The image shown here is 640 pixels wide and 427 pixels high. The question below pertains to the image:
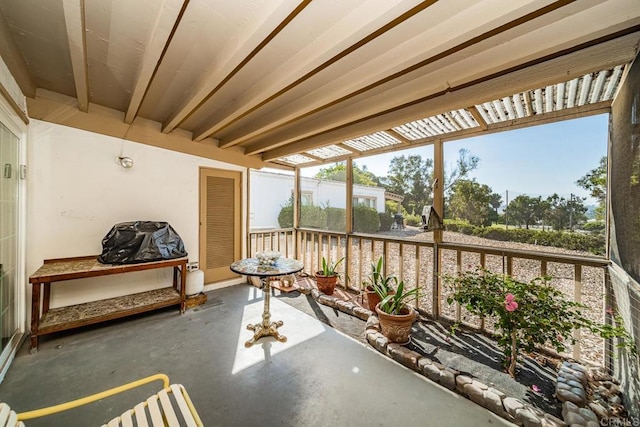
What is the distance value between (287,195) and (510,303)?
174 inches

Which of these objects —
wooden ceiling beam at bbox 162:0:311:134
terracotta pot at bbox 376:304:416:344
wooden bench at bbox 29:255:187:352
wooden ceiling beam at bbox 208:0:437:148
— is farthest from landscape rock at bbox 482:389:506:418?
wooden bench at bbox 29:255:187:352

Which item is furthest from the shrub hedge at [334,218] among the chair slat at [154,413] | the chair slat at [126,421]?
the chair slat at [126,421]

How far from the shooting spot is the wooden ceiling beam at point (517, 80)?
1454mm

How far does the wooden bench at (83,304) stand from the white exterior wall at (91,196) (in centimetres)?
15

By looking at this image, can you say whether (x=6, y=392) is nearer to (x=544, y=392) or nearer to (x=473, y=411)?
(x=473, y=411)

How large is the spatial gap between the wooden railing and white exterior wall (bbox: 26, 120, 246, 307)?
1.61m

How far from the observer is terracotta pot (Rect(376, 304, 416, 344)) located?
2369mm

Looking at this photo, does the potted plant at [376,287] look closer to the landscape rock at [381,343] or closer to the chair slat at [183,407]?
the landscape rock at [381,343]

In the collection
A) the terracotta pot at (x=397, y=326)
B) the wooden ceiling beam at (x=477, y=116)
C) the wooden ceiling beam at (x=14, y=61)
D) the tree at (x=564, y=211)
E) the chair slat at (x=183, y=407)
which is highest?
the wooden ceiling beam at (x=14, y=61)

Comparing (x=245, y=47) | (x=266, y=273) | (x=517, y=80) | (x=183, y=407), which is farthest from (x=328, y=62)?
(x=183, y=407)

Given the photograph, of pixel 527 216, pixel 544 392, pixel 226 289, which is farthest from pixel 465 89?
pixel 226 289

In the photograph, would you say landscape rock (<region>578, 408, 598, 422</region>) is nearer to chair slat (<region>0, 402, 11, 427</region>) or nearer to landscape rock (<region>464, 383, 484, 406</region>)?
landscape rock (<region>464, 383, 484, 406</region>)

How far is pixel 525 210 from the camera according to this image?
7.79 feet

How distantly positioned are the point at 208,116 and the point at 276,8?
2.31 m
